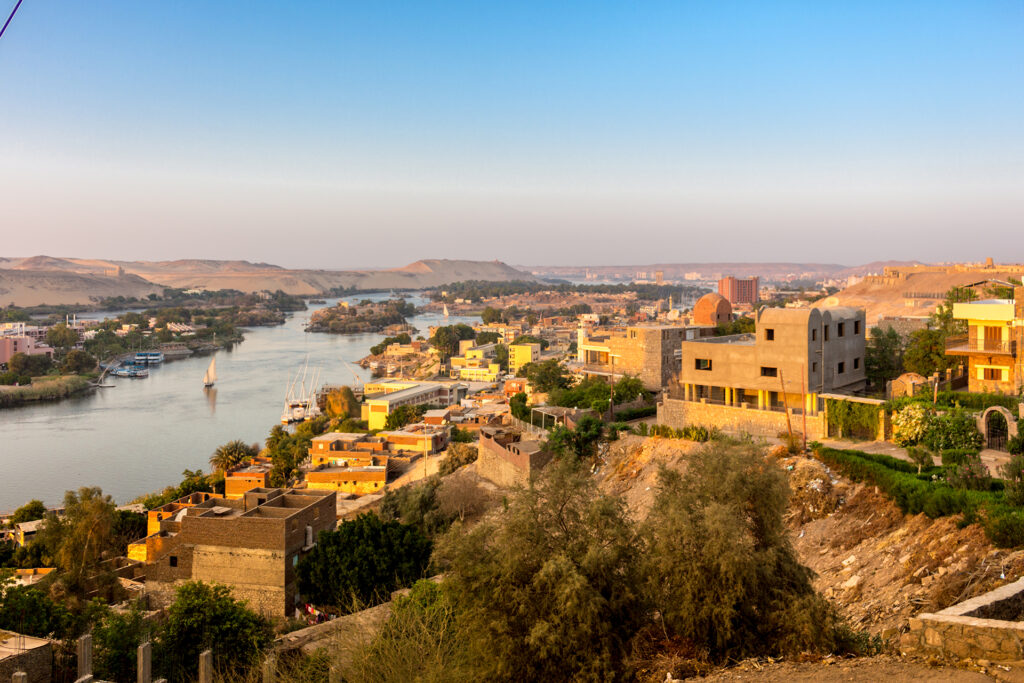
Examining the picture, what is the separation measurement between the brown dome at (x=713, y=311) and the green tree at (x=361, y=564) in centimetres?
739

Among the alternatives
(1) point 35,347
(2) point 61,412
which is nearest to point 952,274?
(2) point 61,412

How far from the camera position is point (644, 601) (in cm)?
334

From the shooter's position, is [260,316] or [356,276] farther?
[356,276]

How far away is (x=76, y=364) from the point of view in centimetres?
3181

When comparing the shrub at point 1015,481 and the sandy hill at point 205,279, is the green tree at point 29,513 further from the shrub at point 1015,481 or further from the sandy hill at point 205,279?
the sandy hill at point 205,279

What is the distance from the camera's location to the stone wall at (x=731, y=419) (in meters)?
7.21

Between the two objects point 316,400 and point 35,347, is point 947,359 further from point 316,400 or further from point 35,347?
point 35,347

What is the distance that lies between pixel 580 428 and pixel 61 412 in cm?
2116

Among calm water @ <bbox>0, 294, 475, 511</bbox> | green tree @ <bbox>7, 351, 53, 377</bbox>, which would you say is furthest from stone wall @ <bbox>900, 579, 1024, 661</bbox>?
green tree @ <bbox>7, 351, 53, 377</bbox>

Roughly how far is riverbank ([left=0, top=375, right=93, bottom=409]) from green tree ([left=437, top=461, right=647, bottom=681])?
27274 mm

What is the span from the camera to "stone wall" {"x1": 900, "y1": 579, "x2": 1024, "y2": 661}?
2.46 metres

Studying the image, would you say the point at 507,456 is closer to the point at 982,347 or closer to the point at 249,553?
the point at 249,553

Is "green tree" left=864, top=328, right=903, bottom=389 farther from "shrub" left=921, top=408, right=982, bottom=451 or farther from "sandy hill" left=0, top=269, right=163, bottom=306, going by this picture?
"sandy hill" left=0, top=269, right=163, bottom=306

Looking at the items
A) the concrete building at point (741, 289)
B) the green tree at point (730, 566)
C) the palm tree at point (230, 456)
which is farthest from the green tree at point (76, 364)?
the concrete building at point (741, 289)
